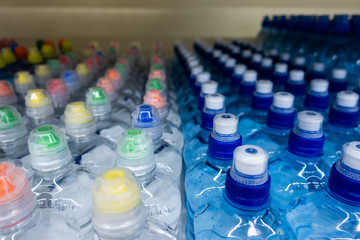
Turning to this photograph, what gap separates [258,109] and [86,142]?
0.46 meters

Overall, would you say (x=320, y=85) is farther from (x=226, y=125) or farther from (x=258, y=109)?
(x=226, y=125)

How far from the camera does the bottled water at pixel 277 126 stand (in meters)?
0.62

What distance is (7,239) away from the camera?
39 centimetres

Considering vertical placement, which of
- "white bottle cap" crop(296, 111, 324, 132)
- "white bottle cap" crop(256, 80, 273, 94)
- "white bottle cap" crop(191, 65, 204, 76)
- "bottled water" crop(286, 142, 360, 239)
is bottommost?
"bottled water" crop(286, 142, 360, 239)

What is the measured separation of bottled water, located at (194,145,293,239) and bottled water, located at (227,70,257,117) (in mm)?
419

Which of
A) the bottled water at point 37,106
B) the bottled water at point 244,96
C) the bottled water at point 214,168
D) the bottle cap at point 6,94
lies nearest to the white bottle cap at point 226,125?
the bottled water at point 214,168

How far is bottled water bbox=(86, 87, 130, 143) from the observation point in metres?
0.73

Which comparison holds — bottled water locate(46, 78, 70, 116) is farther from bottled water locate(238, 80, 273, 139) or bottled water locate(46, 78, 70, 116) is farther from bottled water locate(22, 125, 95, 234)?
bottled water locate(238, 80, 273, 139)

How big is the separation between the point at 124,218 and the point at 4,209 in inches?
6.1

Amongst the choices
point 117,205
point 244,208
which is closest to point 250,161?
point 244,208

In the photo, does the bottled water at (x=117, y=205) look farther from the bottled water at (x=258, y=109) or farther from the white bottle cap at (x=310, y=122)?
the bottled water at (x=258, y=109)

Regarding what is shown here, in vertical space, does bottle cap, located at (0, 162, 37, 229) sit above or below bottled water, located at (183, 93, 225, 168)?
above

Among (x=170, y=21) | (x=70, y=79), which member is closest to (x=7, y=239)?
(x=70, y=79)

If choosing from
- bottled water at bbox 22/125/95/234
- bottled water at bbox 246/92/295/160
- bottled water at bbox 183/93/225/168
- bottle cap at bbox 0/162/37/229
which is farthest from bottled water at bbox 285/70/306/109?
bottle cap at bbox 0/162/37/229
